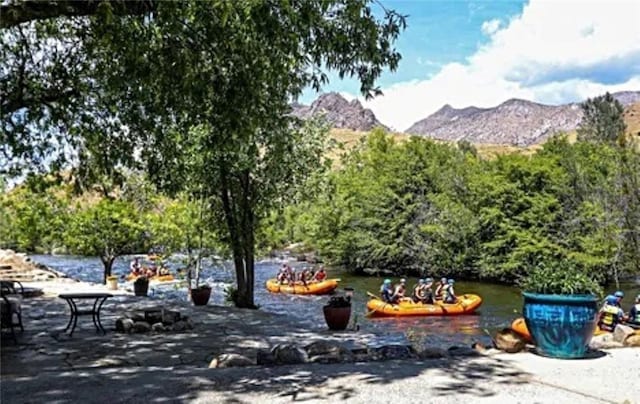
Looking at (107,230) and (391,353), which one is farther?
(107,230)

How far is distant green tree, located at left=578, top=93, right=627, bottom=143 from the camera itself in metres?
60.0

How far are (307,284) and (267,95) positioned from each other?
19.8 metres

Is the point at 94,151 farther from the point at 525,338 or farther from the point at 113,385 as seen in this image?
the point at 525,338

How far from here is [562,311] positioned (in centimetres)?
658

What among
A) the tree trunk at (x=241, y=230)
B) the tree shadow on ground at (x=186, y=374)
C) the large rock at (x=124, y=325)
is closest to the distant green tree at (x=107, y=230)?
the tree trunk at (x=241, y=230)

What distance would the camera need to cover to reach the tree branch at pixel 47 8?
532cm

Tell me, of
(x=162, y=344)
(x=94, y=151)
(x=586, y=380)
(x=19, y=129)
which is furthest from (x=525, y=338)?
(x=19, y=129)

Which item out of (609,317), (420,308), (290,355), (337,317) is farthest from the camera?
(420,308)

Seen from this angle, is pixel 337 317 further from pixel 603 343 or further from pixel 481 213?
pixel 481 213

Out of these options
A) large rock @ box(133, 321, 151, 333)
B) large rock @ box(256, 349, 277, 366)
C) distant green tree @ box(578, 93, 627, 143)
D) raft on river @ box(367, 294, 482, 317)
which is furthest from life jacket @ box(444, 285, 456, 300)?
distant green tree @ box(578, 93, 627, 143)

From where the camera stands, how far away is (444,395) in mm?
5180

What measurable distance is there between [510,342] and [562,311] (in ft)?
2.96

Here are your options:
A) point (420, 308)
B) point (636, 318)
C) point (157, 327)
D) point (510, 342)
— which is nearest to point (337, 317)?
point (157, 327)

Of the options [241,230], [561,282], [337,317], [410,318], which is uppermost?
[241,230]
